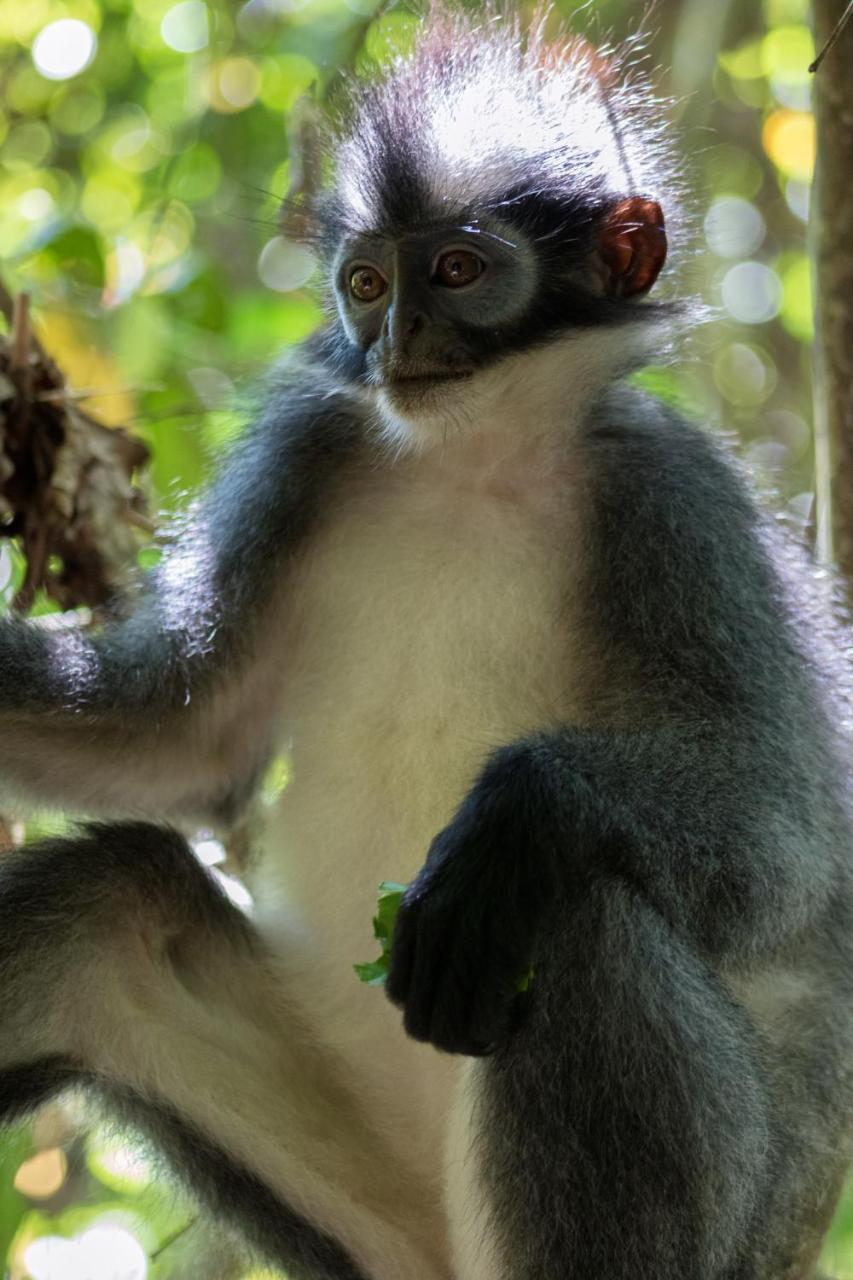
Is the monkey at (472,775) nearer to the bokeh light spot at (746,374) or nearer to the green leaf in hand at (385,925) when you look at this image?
the green leaf in hand at (385,925)

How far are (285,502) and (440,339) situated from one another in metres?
0.80

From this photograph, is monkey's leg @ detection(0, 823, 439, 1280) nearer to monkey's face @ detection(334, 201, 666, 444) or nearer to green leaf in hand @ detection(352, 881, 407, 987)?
green leaf in hand @ detection(352, 881, 407, 987)

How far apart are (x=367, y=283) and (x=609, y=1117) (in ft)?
8.33

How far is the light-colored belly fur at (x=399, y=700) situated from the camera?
16.2ft

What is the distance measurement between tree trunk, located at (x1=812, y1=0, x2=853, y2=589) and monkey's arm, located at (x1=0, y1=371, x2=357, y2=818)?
1.68 meters

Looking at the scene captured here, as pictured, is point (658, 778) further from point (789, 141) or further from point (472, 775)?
point (789, 141)

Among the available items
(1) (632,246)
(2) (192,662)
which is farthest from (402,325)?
(2) (192,662)

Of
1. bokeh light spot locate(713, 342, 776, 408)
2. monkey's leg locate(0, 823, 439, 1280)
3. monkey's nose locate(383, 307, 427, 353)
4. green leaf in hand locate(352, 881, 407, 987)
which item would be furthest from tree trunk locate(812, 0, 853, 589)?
bokeh light spot locate(713, 342, 776, 408)

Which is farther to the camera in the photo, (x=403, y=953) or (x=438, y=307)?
(x=438, y=307)

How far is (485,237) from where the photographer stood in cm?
494

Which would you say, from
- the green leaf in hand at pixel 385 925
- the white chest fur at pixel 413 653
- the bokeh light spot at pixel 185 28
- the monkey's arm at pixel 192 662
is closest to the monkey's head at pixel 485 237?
the white chest fur at pixel 413 653

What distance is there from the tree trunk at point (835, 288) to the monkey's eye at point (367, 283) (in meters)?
1.70

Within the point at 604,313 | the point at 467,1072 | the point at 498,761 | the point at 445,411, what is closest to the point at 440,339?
the point at 445,411

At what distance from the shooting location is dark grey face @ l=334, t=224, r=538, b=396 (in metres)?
4.85
